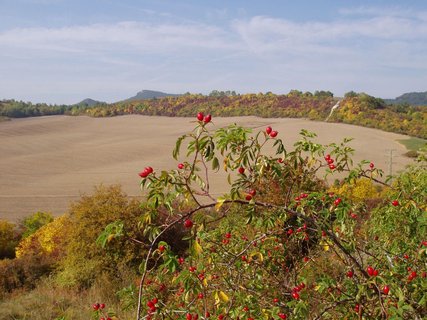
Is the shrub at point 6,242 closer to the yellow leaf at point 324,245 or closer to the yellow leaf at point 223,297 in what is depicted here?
the yellow leaf at point 324,245

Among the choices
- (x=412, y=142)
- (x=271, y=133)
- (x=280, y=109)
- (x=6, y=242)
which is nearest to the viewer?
(x=271, y=133)

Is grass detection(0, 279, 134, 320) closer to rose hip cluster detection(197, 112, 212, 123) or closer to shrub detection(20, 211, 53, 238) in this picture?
rose hip cluster detection(197, 112, 212, 123)

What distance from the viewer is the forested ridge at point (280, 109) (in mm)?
73938

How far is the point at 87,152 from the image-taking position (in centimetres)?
5878

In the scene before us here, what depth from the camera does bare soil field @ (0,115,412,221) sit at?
114 ft

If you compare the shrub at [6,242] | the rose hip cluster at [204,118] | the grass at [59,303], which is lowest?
the shrub at [6,242]

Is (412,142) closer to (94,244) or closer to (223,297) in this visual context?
(94,244)

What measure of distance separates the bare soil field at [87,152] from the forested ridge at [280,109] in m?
5.98

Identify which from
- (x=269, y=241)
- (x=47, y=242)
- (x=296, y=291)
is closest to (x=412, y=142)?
(x=47, y=242)

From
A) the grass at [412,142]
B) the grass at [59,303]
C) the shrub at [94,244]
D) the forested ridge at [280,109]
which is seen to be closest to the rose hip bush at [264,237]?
the grass at [59,303]

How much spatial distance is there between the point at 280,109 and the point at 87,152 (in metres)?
54.3

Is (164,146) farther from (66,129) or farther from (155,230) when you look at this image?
(155,230)

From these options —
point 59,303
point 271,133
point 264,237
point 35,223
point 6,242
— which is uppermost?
point 271,133

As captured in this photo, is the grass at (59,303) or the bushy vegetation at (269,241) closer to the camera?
the bushy vegetation at (269,241)
